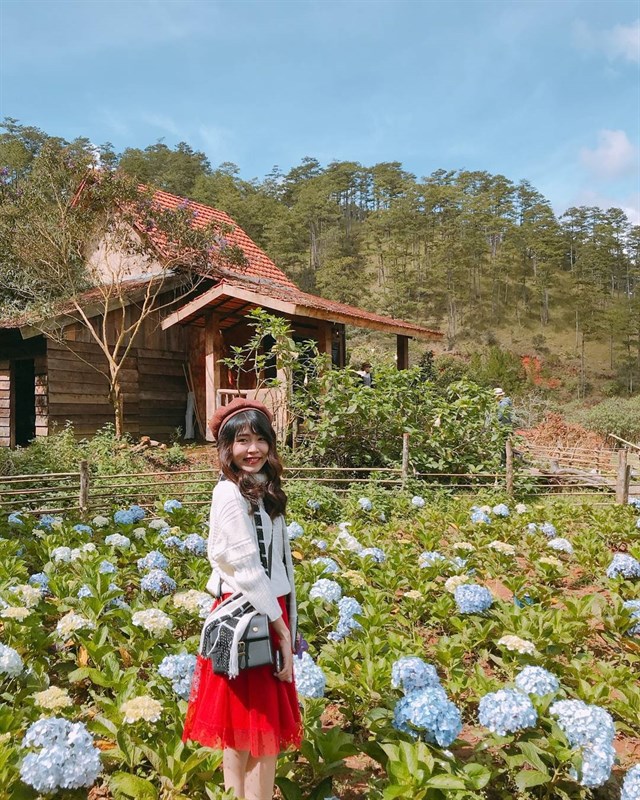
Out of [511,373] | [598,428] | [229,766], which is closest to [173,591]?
[229,766]

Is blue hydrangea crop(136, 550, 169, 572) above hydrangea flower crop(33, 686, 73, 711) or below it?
above

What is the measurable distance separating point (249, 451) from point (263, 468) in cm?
11

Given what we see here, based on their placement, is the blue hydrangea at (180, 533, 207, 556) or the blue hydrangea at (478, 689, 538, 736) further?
the blue hydrangea at (180, 533, 207, 556)

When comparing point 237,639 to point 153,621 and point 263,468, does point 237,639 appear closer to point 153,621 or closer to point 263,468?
point 263,468

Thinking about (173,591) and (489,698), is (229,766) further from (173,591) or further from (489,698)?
(173,591)

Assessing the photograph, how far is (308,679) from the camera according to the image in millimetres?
2498

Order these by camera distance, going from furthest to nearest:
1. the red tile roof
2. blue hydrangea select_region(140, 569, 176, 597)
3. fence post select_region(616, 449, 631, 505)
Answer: the red tile roof → fence post select_region(616, 449, 631, 505) → blue hydrangea select_region(140, 569, 176, 597)

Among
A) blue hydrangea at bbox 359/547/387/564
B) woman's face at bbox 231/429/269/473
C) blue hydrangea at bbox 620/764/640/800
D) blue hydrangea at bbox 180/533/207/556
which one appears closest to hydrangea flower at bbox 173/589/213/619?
blue hydrangea at bbox 180/533/207/556

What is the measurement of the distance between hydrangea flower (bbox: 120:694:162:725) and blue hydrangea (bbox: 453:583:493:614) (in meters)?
1.93

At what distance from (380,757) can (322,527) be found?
12.1ft

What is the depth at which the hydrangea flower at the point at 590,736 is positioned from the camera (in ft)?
7.20

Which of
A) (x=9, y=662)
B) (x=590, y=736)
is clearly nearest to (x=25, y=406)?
(x=9, y=662)

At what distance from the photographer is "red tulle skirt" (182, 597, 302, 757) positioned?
1.96 metres

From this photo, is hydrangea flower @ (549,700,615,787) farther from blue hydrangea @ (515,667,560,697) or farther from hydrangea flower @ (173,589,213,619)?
hydrangea flower @ (173,589,213,619)
